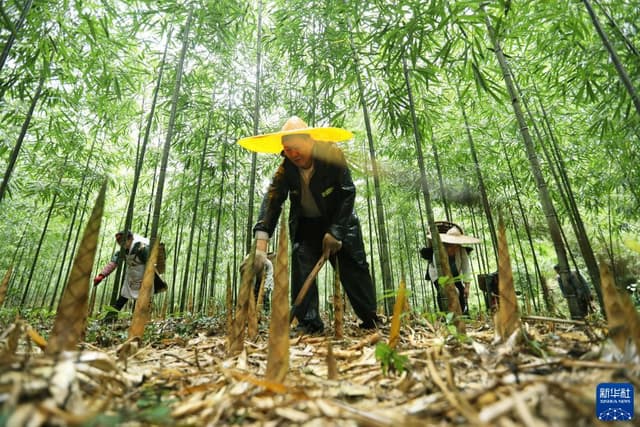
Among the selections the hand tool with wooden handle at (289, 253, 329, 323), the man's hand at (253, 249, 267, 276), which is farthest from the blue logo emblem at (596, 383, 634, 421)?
the man's hand at (253, 249, 267, 276)

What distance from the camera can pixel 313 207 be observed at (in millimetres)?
2600

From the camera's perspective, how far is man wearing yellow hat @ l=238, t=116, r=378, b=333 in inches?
91.1

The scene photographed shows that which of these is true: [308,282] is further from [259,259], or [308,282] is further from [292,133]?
[292,133]

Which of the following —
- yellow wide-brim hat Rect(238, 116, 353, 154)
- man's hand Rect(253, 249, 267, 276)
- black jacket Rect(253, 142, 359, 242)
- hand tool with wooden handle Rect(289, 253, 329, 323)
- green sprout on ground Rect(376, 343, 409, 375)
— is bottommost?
green sprout on ground Rect(376, 343, 409, 375)

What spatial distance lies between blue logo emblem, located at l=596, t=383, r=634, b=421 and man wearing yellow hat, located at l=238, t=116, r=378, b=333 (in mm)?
1603

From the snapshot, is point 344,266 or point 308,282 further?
point 344,266

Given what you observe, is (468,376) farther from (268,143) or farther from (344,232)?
(268,143)

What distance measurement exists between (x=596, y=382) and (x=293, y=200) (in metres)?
2.15

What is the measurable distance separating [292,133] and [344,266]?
1186 millimetres

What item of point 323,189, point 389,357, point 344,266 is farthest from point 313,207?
point 389,357

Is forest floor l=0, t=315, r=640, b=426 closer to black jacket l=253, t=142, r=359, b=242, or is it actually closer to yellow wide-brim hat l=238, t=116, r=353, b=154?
black jacket l=253, t=142, r=359, b=242

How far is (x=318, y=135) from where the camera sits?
7.59 ft

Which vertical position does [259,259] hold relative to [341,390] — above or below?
above

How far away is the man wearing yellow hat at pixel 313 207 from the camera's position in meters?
2.31
